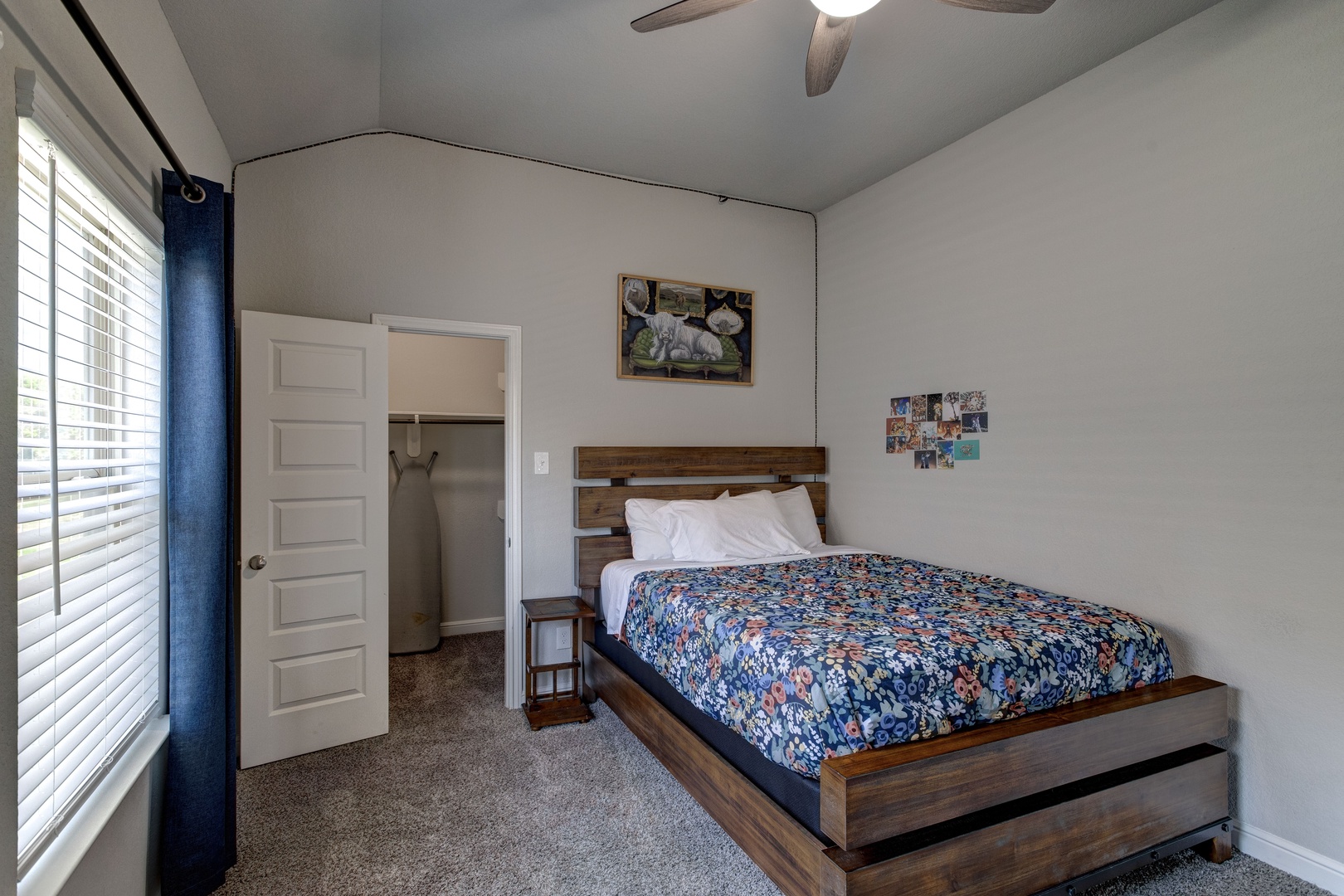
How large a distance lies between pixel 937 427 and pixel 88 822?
11.1ft

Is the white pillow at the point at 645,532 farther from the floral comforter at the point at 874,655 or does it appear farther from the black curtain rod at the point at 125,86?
the black curtain rod at the point at 125,86

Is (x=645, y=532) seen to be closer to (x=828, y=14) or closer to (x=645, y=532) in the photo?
(x=645, y=532)

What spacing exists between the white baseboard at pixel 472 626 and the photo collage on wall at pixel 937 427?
3.01 m

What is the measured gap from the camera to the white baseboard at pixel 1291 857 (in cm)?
199

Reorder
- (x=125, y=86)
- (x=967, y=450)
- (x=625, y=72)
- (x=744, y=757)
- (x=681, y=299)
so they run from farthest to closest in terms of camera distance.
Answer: (x=681, y=299) < (x=967, y=450) < (x=625, y=72) < (x=744, y=757) < (x=125, y=86)

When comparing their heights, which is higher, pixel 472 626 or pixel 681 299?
pixel 681 299

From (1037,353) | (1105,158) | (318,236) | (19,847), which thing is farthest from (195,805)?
(1105,158)

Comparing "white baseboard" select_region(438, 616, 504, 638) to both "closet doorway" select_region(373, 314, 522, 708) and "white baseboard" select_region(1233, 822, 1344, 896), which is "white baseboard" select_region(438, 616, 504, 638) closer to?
"closet doorway" select_region(373, 314, 522, 708)

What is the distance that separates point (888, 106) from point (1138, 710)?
8.41 ft

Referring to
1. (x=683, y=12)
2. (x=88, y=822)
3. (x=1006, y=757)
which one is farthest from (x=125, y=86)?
(x=1006, y=757)

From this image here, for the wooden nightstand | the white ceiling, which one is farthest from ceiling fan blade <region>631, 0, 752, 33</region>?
the wooden nightstand

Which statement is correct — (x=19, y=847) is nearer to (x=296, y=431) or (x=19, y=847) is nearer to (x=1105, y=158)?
(x=296, y=431)

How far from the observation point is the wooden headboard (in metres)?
3.51

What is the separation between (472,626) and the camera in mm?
4703
